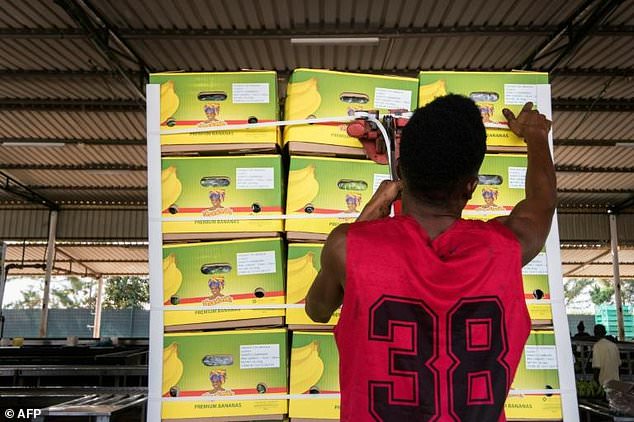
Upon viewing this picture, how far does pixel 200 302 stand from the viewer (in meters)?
2.22

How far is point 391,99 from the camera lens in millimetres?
2287

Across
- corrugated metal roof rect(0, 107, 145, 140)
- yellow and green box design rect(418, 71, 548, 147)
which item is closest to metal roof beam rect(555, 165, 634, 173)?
corrugated metal roof rect(0, 107, 145, 140)

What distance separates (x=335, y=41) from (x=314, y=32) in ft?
1.45

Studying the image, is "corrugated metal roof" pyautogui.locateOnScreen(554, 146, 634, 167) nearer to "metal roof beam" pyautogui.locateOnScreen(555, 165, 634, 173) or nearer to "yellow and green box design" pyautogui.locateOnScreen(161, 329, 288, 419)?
"metal roof beam" pyautogui.locateOnScreen(555, 165, 634, 173)

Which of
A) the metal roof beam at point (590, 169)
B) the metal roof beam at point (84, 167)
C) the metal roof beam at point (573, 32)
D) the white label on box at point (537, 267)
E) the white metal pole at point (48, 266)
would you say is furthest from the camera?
the white metal pole at point (48, 266)

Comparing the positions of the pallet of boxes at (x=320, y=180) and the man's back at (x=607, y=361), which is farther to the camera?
the man's back at (x=607, y=361)

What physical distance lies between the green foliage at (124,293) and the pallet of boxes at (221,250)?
106 ft

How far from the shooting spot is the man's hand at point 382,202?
5.69 feet

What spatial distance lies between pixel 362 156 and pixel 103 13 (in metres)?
6.98

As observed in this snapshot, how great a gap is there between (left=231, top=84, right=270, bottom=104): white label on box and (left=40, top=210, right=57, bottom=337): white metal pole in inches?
599

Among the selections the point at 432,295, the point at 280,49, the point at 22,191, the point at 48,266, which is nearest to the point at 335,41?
the point at 280,49

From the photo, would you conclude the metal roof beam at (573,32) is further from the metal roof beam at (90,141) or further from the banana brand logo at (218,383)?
the metal roof beam at (90,141)

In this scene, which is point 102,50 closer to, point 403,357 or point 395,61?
point 395,61

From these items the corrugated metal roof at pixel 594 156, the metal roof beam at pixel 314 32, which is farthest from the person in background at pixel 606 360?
the corrugated metal roof at pixel 594 156
